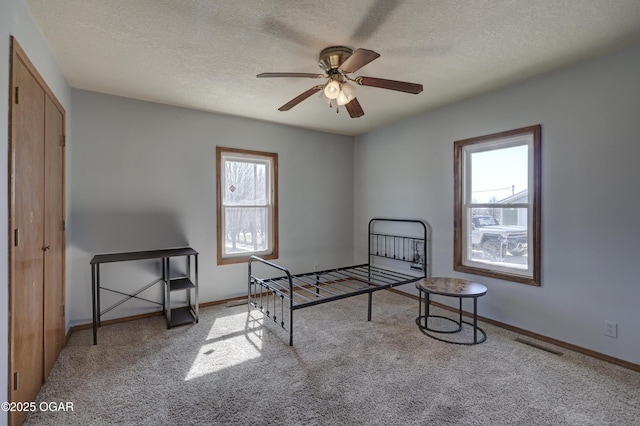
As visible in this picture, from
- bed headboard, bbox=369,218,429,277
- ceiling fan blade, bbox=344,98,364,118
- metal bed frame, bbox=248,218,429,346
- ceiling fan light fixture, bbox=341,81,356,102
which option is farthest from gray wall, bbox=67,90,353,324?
ceiling fan light fixture, bbox=341,81,356,102

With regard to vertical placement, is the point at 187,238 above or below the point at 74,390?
above

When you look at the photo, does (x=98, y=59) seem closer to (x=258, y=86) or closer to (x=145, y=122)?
(x=145, y=122)

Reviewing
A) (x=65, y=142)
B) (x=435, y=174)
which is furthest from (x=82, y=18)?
(x=435, y=174)

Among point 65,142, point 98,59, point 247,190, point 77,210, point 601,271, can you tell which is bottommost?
point 601,271

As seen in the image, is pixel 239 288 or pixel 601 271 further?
pixel 239 288

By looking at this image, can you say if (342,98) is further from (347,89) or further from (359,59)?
(359,59)

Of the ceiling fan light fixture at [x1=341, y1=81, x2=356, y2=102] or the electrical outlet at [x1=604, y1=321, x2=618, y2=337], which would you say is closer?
the ceiling fan light fixture at [x1=341, y1=81, x2=356, y2=102]

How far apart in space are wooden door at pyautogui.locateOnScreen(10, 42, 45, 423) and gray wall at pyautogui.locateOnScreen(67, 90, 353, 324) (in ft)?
3.71

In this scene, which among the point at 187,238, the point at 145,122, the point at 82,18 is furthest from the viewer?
the point at 187,238

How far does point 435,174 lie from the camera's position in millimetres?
3900

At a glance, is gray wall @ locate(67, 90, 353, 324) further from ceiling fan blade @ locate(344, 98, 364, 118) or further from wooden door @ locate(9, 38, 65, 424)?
ceiling fan blade @ locate(344, 98, 364, 118)

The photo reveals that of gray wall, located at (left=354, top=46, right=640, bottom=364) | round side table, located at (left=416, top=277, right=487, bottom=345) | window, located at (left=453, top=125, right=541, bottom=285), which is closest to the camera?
gray wall, located at (left=354, top=46, right=640, bottom=364)

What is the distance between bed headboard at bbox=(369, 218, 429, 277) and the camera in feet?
13.4

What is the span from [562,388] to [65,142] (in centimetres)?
452
